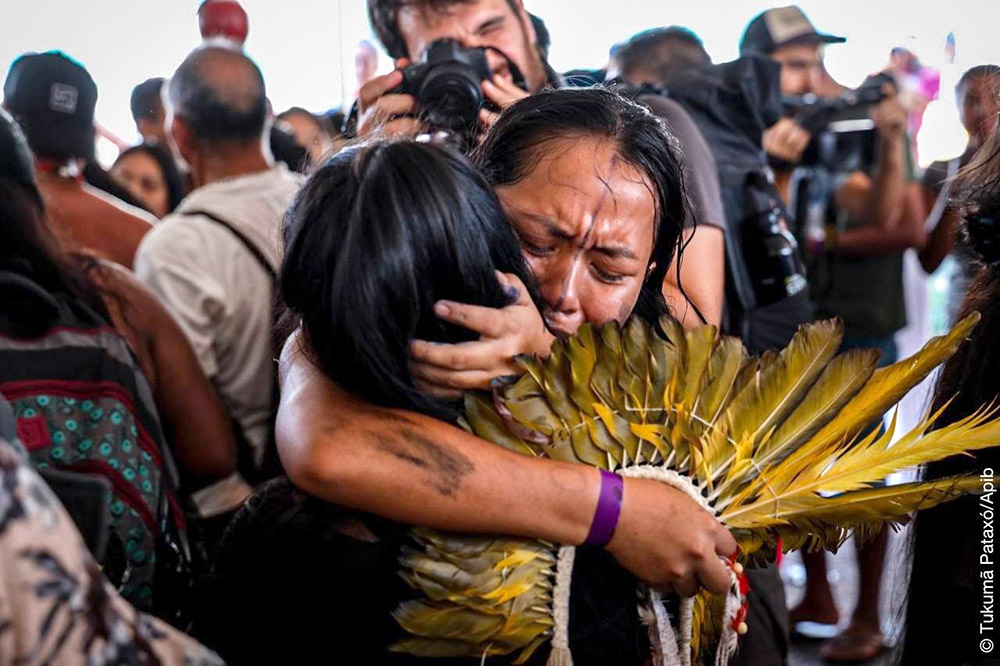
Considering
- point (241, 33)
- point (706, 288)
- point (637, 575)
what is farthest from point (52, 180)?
point (637, 575)

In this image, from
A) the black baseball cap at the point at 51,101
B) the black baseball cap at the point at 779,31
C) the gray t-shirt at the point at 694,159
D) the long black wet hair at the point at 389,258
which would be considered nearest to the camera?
the long black wet hair at the point at 389,258

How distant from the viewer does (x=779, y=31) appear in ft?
11.8

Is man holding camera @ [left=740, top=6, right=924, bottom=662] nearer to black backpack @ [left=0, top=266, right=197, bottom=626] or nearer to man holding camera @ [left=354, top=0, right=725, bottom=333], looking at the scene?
man holding camera @ [left=354, top=0, right=725, bottom=333]

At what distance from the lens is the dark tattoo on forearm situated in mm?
1123

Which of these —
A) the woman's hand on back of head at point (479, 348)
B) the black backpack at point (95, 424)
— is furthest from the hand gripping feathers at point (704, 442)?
the black backpack at point (95, 424)

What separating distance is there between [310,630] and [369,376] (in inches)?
11.8

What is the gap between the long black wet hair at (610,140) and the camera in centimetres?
142

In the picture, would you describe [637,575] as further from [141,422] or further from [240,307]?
[240,307]

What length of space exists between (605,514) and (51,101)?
213 centimetres

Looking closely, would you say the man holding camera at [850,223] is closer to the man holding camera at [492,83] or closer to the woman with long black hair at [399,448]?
the man holding camera at [492,83]

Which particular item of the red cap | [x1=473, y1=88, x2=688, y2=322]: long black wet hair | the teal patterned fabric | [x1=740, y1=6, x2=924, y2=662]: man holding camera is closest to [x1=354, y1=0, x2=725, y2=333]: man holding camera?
[x1=473, y1=88, x2=688, y2=322]: long black wet hair

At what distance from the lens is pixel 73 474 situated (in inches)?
67.3

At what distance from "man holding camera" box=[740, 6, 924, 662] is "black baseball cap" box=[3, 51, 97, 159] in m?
2.11

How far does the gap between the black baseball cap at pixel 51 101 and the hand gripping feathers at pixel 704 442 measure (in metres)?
1.93
